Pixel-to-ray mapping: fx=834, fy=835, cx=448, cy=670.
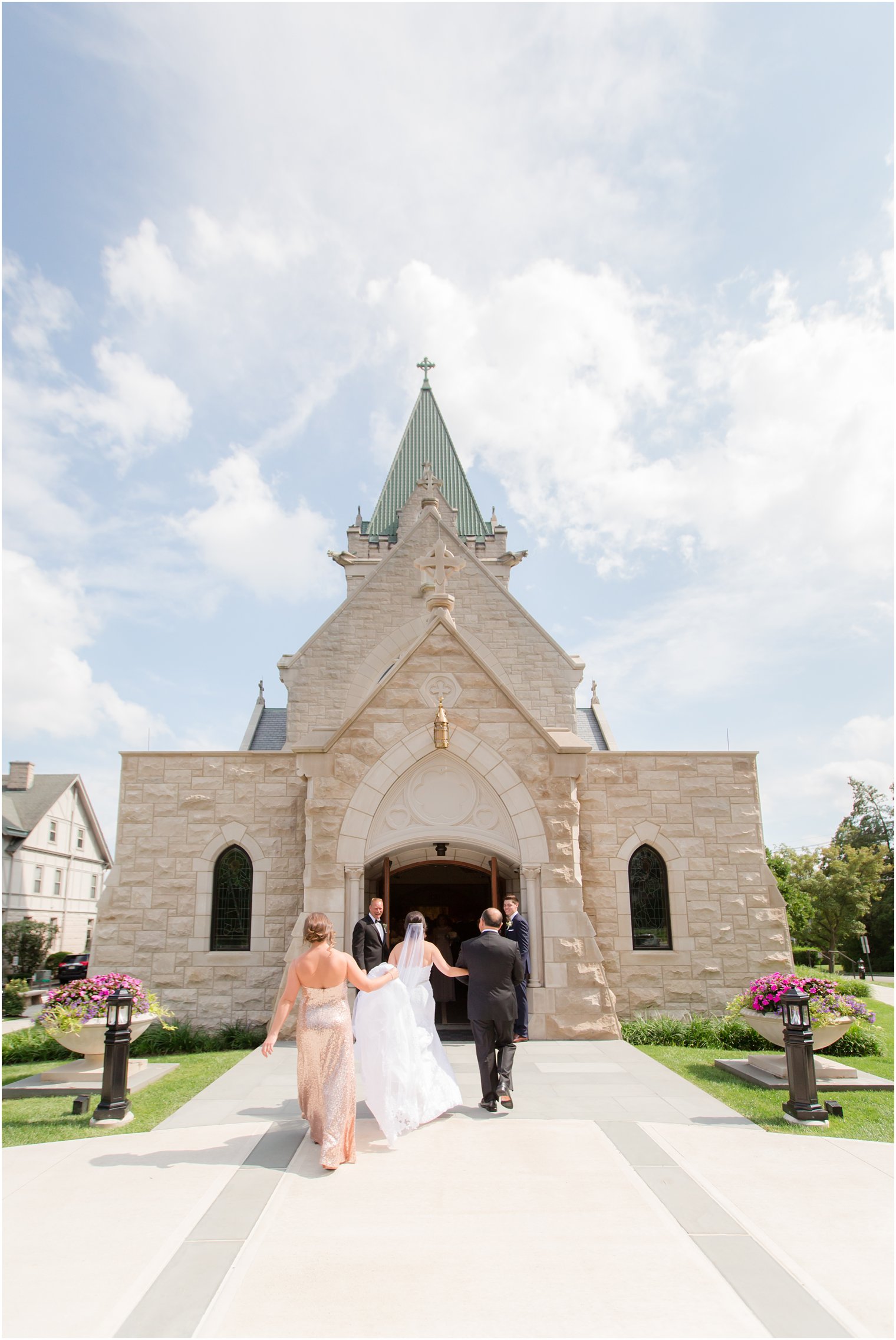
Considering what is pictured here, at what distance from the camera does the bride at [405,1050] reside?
7332 millimetres

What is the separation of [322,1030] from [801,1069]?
4627mm

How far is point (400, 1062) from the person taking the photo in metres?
7.46

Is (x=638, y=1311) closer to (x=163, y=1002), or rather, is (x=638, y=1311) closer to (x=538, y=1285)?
(x=538, y=1285)

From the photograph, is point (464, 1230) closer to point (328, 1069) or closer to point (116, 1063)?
point (328, 1069)

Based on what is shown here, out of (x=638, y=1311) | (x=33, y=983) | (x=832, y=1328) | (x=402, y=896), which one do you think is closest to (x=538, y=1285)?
(x=638, y=1311)

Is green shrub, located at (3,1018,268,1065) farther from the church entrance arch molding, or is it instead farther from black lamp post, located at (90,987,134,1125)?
black lamp post, located at (90,987,134,1125)

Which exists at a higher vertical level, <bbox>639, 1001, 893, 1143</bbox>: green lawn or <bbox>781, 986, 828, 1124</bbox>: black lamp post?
<bbox>781, 986, 828, 1124</bbox>: black lamp post

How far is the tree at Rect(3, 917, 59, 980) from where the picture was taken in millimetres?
31484

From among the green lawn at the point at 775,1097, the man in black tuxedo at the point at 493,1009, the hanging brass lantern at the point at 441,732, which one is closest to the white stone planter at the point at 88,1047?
the man in black tuxedo at the point at 493,1009

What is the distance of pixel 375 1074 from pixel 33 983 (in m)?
29.8

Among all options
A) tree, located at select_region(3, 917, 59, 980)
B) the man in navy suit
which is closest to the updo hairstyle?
the man in navy suit

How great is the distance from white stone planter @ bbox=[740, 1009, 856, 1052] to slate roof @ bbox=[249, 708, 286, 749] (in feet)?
50.1

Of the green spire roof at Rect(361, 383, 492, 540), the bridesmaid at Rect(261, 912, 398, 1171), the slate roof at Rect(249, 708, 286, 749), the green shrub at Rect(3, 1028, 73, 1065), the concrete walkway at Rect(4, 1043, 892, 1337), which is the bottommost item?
→ the green shrub at Rect(3, 1028, 73, 1065)

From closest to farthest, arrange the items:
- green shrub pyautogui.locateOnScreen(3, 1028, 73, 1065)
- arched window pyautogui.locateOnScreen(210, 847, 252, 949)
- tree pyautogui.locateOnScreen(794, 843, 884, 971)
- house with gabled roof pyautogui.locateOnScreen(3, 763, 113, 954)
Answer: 1. green shrub pyautogui.locateOnScreen(3, 1028, 73, 1065)
2. arched window pyautogui.locateOnScreen(210, 847, 252, 949)
3. tree pyautogui.locateOnScreen(794, 843, 884, 971)
4. house with gabled roof pyautogui.locateOnScreen(3, 763, 113, 954)
